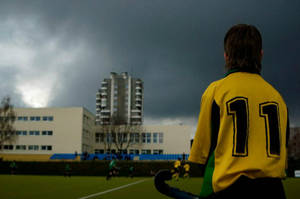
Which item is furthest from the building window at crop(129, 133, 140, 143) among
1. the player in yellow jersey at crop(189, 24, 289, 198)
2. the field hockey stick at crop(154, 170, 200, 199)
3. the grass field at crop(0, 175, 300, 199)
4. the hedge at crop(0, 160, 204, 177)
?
the player in yellow jersey at crop(189, 24, 289, 198)

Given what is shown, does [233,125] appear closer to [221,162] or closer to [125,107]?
[221,162]

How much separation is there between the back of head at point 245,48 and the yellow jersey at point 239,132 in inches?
2.5

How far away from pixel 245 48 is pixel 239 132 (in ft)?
1.76

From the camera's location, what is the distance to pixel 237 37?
7.32ft

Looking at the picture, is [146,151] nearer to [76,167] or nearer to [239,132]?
[76,167]

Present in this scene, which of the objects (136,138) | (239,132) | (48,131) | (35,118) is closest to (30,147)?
(48,131)

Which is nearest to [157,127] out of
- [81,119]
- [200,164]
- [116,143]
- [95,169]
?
[116,143]

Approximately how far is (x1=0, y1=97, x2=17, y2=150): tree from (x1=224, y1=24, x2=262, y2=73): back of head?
74.6 metres

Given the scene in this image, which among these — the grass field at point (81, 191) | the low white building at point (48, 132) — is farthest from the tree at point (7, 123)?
the grass field at point (81, 191)

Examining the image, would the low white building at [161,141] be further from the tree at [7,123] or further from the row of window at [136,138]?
the tree at [7,123]

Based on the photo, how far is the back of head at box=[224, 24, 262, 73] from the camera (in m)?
2.22

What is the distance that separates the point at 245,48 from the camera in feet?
7.30

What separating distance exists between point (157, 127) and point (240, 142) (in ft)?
277

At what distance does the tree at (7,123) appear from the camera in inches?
2815
